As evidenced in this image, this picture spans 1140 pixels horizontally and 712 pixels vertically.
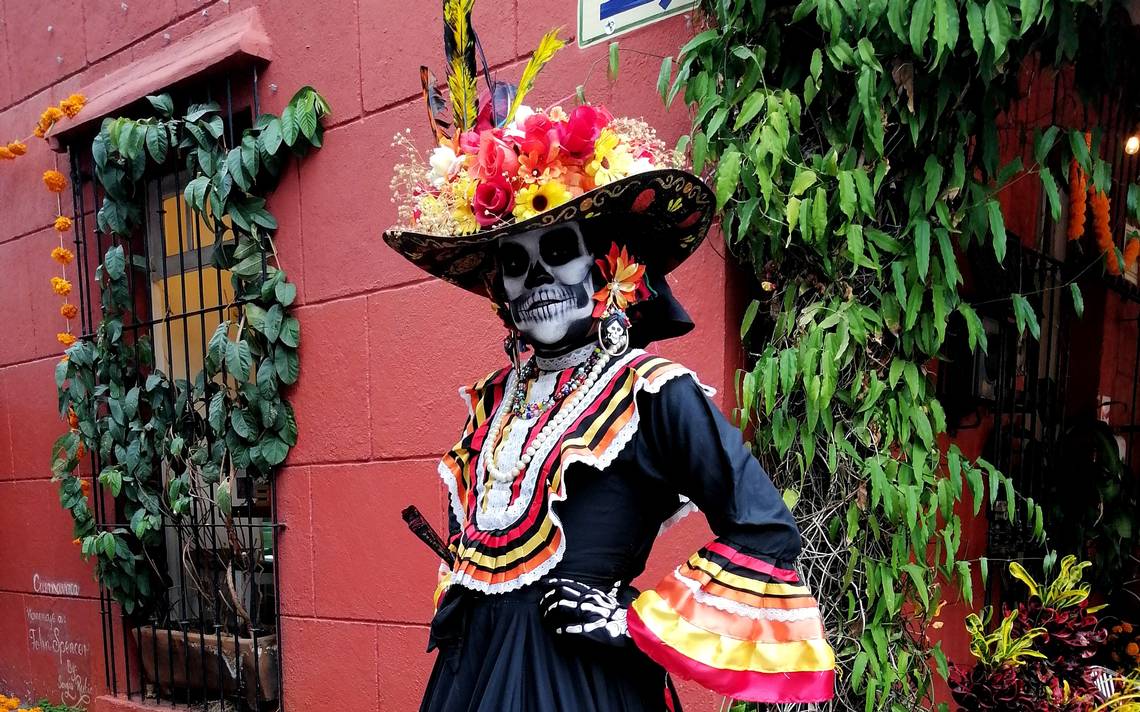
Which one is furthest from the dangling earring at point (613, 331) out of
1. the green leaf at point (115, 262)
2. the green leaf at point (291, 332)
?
the green leaf at point (115, 262)

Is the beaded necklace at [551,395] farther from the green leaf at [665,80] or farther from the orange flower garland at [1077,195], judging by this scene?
the orange flower garland at [1077,195]

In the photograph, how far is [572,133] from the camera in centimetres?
141

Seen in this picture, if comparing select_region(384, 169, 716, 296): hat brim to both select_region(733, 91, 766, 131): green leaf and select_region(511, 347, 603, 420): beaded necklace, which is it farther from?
select_region(733, 91, 766, 131): green leaf

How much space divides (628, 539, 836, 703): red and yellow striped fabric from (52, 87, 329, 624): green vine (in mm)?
2549

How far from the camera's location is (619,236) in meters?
1.56

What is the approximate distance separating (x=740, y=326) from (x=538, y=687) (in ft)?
4.46

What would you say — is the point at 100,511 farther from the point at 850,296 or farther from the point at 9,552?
the point at 850,296

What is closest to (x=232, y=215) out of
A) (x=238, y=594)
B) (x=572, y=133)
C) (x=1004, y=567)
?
(x=238, y=594)

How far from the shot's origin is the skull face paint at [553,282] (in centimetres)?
148

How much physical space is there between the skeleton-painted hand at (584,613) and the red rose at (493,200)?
0.67 meters

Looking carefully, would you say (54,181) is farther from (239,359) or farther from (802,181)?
(802,181)

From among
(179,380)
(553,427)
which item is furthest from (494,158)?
(179,380)

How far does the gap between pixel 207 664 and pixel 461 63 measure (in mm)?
3382

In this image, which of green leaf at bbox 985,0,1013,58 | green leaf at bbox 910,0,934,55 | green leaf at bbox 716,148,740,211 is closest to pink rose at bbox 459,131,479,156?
green leaf at bbox 716,148,740,211
